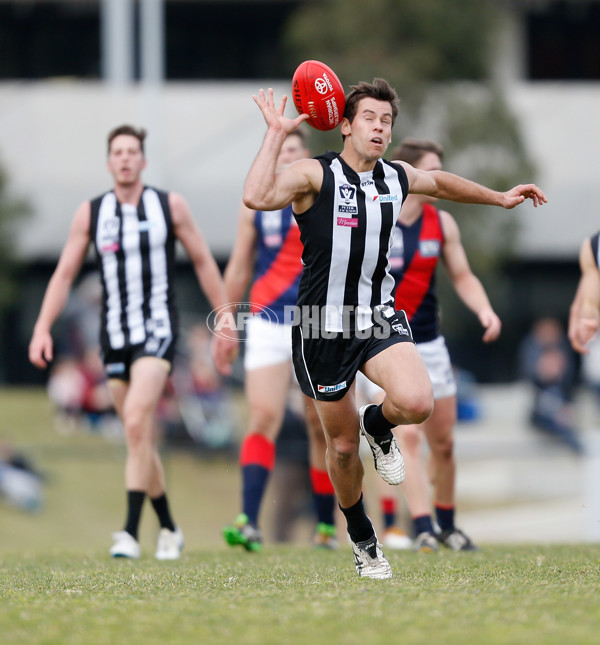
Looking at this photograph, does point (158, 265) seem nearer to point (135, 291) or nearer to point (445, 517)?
point (135, 291)

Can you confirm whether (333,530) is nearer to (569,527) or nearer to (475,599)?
(475,599)

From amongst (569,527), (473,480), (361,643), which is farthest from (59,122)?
(361,643)

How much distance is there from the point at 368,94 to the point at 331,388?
4.47 ft

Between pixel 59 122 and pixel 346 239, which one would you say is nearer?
pixel 346 239

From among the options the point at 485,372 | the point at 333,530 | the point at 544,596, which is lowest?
the point at 485,372

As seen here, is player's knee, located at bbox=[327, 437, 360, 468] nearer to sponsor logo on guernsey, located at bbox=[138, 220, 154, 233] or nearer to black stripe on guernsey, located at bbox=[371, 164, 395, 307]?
black stripe on guernsey, located at bbox=[371, 164, 395, 307]

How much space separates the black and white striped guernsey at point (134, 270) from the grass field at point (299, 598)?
1390 millimetres

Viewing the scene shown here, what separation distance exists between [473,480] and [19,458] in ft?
18.4

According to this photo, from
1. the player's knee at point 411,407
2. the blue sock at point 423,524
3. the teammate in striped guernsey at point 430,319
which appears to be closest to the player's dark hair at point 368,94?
the player's knee at point 411,407

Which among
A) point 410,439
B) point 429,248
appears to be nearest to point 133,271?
point 429,248

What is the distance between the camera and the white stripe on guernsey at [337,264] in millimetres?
5148

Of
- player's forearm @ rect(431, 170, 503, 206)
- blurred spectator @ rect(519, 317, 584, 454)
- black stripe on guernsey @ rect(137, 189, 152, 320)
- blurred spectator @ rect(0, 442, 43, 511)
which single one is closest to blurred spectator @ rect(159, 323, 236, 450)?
blurred spectator @ rect(0, 442, 43, 511)

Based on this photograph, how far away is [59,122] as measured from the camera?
2306cm

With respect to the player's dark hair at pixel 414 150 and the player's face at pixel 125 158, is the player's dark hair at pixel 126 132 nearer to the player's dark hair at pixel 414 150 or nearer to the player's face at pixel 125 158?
the player's face at pixel 125 158
